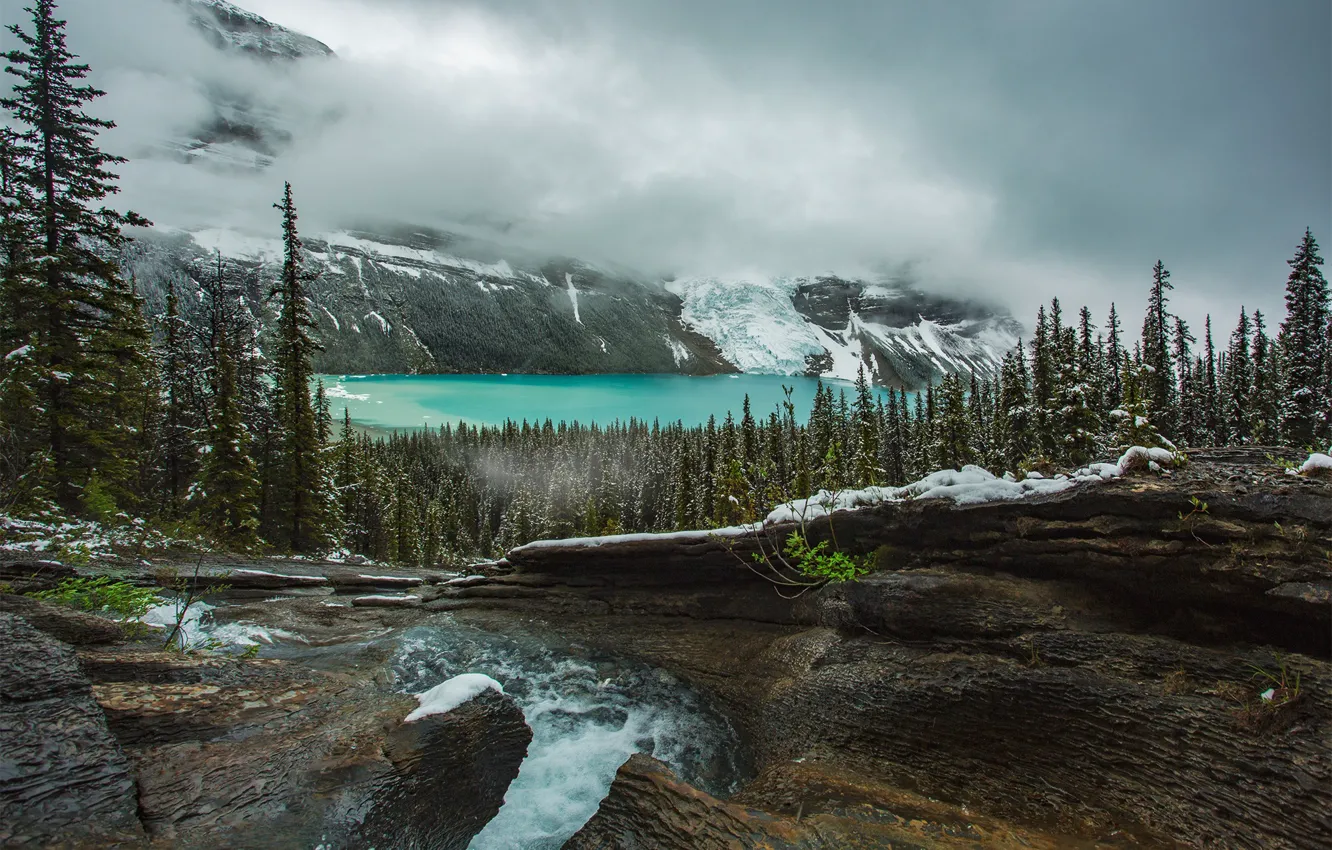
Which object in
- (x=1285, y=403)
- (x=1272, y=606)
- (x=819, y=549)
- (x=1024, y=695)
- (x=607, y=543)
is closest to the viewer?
(x=1272, y=606)

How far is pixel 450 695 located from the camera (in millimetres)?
7316

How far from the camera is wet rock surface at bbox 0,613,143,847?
3.92 m

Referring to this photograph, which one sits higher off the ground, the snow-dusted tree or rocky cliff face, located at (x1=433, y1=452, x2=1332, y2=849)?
the snow-dusted tree

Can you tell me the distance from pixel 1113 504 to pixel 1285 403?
167 feet

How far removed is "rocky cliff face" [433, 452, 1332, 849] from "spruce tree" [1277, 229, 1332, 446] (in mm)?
45758

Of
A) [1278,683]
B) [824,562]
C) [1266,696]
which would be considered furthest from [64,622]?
[1278,683]

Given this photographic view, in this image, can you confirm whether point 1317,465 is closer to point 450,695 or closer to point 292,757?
point 450,695

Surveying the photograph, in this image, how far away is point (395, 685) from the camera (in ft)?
34.1

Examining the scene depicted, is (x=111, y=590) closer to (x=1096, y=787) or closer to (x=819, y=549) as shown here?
(x=819, y=549)

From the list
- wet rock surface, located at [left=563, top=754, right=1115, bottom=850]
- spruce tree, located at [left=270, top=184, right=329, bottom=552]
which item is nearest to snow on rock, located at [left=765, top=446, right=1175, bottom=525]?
wet rock surface, located at [left=563, top=754, right=1115, bottom=850]

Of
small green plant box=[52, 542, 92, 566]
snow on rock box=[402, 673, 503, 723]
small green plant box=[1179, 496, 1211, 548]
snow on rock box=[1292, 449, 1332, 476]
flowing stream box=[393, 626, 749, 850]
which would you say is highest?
snow on rock box=[1292, 449, 1332, 476]

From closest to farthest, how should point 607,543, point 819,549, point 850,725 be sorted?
point 850,725
point 819,549
point 607,543

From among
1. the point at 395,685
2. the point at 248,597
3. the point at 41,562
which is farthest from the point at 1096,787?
the point at 41,562

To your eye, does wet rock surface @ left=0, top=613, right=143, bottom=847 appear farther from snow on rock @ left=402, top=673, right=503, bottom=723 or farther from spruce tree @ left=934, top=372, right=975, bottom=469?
spruce tree @ left=934, top=372, right=975, bottom=469
